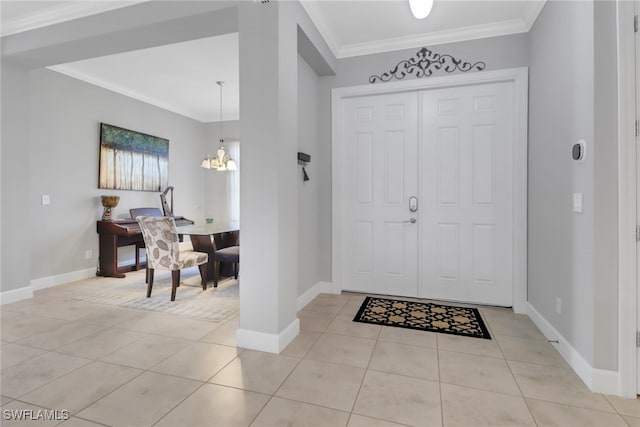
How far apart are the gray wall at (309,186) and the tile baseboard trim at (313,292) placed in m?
0.05

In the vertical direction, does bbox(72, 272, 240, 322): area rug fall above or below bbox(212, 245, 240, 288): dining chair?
below

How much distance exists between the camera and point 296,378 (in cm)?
191

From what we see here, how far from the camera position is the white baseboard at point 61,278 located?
12.5 ft

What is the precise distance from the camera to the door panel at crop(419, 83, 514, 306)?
124 inches

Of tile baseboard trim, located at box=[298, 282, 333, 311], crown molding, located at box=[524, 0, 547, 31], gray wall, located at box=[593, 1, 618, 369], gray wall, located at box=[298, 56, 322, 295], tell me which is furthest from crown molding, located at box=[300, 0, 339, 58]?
tile baseboard trim, located at box=[298, 282, 333, 311]

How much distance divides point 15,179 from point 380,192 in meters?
3.88

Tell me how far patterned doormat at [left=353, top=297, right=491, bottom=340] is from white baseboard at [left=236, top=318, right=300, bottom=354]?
77cm

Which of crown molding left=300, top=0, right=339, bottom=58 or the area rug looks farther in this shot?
the area rug

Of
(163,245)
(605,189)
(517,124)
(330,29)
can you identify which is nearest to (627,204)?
(605,189)

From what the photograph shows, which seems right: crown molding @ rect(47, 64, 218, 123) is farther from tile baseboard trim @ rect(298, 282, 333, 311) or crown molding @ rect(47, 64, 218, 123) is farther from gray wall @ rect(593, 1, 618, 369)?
gray wall @ rect(593, 1, 618, 369)

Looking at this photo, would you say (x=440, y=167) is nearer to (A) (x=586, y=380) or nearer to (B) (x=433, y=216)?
(B) (x=433, y=216)

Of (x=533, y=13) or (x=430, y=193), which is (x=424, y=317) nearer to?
(x=430, y=193)

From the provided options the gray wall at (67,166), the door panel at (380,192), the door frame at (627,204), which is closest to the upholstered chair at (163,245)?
the gray wall at (67,166)

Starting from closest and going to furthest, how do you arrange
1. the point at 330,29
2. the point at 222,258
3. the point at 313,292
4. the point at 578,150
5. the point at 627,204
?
1. the point at 627,204
2. the point at 578,150
3. the point at 330,29
4. the point at 313,292
5. the point at 222,258
